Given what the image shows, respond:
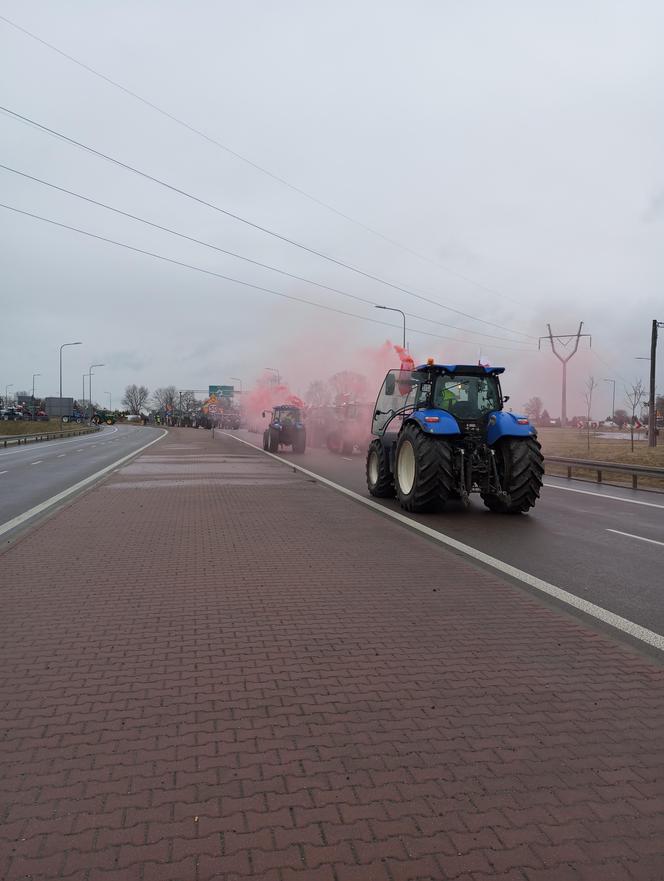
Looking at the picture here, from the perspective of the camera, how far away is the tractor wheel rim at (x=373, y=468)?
44.2ft

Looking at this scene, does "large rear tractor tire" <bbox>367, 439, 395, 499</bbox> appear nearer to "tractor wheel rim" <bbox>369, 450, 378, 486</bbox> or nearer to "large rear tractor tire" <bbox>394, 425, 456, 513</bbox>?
"tractor wheel rim" <bbox>369, 450, 378, 486</bbox>

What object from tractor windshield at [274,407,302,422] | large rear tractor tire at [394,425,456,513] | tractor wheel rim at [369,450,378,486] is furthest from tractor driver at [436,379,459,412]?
tractor windshield at [274,407,302,422]

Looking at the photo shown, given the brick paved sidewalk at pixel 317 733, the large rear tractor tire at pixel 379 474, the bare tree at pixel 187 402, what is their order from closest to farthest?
the brick paved sidewalk at pixel 317 733
the large rear tractor tire at pixel 379 474
the bare tree at pixel 187 402

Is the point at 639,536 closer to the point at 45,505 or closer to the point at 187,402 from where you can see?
the point at 45,505

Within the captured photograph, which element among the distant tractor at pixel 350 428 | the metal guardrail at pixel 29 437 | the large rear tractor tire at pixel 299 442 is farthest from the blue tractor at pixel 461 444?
the metal guardrail at pixel 29 437

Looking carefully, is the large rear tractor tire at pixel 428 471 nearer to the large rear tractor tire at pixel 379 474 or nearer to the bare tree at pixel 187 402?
the large rear tractor tire at pixel 379 474

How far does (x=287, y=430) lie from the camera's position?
30.1 m

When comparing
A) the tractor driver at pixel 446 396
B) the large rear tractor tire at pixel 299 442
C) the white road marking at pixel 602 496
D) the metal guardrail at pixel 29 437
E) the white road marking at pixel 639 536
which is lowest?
the metal guardrail at pixel 29 437

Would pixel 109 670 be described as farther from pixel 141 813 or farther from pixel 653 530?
pixel 653 530

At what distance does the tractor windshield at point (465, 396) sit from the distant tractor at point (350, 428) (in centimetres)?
1592

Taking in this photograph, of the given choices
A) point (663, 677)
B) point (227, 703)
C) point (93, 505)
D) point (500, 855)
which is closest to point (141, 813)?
point (227, 703)

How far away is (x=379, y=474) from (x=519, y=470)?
10.6 ft

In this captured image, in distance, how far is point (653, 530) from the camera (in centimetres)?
1006

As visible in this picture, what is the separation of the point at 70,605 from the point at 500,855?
4264 millimetres
